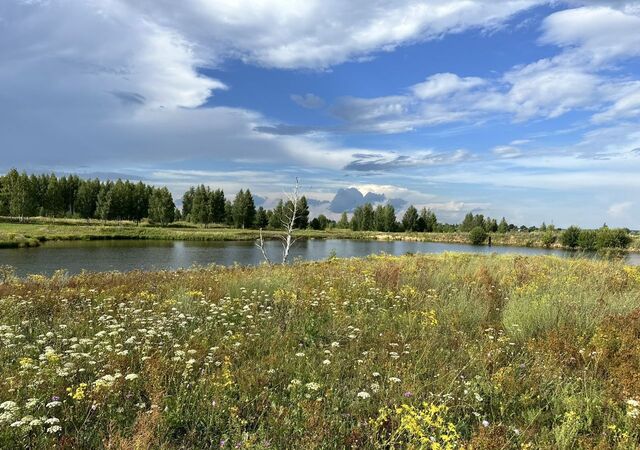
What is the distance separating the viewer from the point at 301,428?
359 centimetres

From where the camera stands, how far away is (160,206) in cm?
10038

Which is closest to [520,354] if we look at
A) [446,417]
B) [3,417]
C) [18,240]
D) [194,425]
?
[446,417]

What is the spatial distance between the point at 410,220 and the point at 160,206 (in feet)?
290

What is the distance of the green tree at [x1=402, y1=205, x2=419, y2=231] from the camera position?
14950cm

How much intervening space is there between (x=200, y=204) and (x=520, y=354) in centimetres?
10674

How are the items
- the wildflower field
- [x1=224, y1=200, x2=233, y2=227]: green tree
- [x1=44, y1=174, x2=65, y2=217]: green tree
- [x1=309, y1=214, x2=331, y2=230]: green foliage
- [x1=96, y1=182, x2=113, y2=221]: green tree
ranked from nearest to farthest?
the wildflower field < [x1=44, y1=174, x2=65, y2=217]: green tree < [x1=96, y1=182, x2=113, y2=221]: green tree < [x1=224, y1=200, x2=233, y2=227]: green tree < [x1=309, y1=214, x2=331, y2=230]: green foliage

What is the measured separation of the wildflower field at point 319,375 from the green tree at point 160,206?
97.8 m

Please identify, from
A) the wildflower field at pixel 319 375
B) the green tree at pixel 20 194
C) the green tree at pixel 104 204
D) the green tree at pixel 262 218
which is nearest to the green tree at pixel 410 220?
the green tree at pixel 262 218

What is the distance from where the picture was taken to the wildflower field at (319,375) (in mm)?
3576

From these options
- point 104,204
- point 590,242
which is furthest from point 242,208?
point 590,242

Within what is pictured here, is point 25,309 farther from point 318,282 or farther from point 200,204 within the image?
point 200,204

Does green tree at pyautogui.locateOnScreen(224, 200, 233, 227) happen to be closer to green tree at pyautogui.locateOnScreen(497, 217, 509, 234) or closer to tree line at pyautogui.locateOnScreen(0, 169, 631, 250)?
tree line at pyautogui.locateOnScreen(0, 169, 631, 250)

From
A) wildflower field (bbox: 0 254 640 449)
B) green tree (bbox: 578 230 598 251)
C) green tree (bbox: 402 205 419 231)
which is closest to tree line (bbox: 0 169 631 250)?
green tree (bbox: 578 230 598 251)

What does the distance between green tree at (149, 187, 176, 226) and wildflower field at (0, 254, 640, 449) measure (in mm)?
97756
